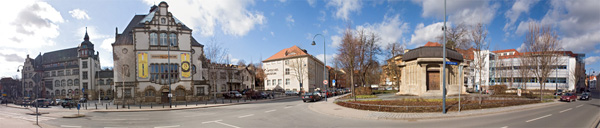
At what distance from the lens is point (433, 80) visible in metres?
27.6

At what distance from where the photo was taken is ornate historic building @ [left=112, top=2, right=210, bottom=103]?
3562cm

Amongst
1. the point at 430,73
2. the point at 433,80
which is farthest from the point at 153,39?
the point at 433,80

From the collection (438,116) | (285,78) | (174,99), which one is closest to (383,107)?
(438,116)

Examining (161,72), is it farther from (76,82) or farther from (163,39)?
(76,82)

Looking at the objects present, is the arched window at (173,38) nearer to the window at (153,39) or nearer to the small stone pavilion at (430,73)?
the window at (153,39)

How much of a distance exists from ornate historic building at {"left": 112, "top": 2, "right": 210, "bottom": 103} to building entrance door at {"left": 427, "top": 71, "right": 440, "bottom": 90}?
104 feet

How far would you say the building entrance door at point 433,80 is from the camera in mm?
27391

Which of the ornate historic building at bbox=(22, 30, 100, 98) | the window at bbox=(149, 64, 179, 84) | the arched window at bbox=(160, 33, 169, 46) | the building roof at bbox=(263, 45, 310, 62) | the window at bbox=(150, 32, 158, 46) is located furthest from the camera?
the building roof at bbox=(263, 45, 310, 62)

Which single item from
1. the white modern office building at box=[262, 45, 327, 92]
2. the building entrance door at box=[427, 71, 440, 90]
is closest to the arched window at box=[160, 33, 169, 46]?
the white modern office building at box=[262, 45, 327, 92]

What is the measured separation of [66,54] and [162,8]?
175ft

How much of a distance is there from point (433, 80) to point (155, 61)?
36427mm

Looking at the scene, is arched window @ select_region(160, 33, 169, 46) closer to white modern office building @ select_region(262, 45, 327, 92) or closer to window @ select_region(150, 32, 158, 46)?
window @ select_region(150, 32, 158, 46)

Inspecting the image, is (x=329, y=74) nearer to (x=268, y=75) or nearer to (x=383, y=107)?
(x=268, y=75)

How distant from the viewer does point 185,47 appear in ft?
124
